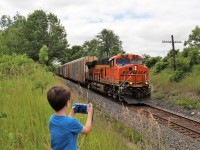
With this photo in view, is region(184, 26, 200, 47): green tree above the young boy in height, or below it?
above

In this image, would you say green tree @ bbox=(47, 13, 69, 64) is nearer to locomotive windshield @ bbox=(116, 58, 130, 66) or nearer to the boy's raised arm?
locomotive windshield @ bbox=(116, 58, 130, 66)

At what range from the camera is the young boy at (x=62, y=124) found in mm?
3066

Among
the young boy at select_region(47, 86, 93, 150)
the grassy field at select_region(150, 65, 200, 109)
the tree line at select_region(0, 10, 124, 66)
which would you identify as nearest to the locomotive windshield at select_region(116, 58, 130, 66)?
the grassy field at select_region(150, 65, 200, 109)

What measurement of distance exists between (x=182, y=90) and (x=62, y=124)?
1864 cm

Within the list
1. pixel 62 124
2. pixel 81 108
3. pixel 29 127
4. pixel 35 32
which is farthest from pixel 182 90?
pixel 35 32

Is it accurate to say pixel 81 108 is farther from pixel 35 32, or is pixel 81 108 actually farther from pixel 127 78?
pixel 35 32

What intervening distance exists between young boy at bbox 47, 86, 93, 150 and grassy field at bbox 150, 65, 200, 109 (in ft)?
45.5

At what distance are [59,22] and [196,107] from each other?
42895 millimetres

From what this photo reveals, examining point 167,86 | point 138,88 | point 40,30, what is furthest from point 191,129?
point 40,30

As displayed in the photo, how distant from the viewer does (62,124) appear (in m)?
3.07

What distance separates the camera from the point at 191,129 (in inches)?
407

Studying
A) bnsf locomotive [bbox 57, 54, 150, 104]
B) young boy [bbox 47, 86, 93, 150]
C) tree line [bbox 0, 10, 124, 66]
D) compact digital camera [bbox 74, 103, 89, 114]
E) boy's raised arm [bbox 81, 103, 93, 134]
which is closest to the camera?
young boy [bbox 47, 86, 93, 150]

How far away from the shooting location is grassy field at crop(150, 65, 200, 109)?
17.2m

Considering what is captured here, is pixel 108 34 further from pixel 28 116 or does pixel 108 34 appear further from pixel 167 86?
pixel 28 116
